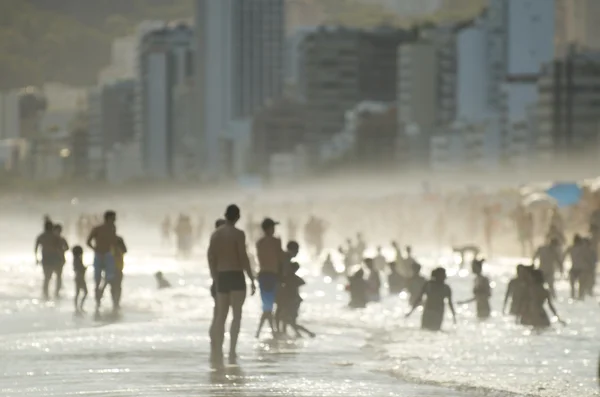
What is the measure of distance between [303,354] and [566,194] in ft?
129

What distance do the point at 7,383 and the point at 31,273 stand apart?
2575cm

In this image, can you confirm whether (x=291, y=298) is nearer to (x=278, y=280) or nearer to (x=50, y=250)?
(x=278, y=280)

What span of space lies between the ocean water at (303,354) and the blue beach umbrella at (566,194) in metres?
28.3

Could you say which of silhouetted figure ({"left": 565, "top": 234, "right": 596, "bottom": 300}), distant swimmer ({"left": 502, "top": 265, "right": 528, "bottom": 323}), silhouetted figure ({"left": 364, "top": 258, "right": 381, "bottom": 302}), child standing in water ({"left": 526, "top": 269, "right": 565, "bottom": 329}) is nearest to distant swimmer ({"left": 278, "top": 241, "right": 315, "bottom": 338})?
child standing in water ({"left": 526, "top": 269, "right": 565, "bottom": 329})

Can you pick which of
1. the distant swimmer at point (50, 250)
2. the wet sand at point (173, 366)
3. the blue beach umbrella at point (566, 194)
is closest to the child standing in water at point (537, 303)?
the wet sand at point (173, 366)

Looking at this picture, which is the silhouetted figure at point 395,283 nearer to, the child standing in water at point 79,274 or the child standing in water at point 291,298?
the child standing in water at point 79,274

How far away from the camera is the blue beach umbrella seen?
2144 inches

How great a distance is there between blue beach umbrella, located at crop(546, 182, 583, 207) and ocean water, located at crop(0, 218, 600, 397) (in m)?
28.3

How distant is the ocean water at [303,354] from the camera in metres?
13.1

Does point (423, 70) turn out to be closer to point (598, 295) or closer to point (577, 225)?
point (577, 225)

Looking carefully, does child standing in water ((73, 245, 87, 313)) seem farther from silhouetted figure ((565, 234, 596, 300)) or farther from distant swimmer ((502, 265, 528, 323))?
silhouetted figure ((565, 234, 596, 300))

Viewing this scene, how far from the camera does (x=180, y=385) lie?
42.8ft

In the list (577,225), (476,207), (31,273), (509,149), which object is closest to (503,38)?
(509,149)

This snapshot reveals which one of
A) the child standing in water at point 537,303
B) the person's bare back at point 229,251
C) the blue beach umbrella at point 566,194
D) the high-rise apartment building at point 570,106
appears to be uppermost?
the high-rise apartment building at point 570,106
